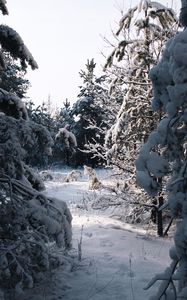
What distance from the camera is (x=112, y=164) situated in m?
10.1

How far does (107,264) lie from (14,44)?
3.80m

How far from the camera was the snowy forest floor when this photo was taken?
5754 mm

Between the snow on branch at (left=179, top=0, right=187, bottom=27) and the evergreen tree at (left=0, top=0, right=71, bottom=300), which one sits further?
the evergreen tree at (left=0, top=0, right=71, bottom=300)

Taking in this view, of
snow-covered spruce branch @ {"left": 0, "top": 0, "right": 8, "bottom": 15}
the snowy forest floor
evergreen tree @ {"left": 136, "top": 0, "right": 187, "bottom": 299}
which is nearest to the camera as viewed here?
evergreen tree @ {"left": 136, "top": 0, "right": 187, "bottom": 299}

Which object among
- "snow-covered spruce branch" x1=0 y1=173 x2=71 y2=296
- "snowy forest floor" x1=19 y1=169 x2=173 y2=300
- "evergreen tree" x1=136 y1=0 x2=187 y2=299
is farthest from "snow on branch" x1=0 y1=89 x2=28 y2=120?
"evergreen tree" x1=136 y1=0 x2=187 y2=299

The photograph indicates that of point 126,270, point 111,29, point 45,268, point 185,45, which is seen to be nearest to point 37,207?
point 45,268

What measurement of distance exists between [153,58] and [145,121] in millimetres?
1357

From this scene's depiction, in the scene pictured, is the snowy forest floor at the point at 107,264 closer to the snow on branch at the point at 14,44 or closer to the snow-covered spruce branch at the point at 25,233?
the snow-covered spruce branch at the point at 25,233

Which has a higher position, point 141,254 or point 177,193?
point 177,193

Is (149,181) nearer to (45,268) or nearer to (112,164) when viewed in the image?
(45,268)

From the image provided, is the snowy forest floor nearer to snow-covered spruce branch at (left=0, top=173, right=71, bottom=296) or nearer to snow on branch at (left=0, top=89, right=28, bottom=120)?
snow-covered spruce branch at (left=0, top=173, right=71, bottom=296)

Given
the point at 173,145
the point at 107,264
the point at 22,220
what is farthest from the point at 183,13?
the point at 107,264

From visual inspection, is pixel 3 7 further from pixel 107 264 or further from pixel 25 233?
pixel 107 264

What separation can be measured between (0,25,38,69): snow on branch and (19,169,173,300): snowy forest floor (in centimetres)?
304
